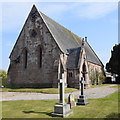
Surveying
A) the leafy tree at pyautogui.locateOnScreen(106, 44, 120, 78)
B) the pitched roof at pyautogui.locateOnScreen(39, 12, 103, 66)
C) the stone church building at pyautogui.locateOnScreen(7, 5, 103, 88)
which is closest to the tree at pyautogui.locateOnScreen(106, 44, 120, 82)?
the leafy tree at pyautogui.locateOnScreen(106, 44, 120, 78)

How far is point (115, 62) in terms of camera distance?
46594 millimetres

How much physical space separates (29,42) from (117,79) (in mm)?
30288

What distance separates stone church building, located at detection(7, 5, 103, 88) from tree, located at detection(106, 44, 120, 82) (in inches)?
720

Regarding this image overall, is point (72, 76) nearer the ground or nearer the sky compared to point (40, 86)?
nearer the sky

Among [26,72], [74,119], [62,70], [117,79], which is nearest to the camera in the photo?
[74,119]

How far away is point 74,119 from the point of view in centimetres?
823

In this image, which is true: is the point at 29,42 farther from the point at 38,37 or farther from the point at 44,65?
the point at 44,65

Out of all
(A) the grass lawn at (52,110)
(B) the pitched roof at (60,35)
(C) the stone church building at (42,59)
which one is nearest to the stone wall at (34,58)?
(C) the stone church building at (42,59)

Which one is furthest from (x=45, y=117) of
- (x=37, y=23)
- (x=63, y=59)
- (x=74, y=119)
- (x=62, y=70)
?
(x=37, y=23)

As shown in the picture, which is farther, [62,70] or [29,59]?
[29,59]

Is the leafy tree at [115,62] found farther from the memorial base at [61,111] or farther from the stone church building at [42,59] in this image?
the memorial base at [61,111]

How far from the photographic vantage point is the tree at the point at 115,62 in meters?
46.0

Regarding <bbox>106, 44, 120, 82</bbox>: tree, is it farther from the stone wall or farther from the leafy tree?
the stone wall

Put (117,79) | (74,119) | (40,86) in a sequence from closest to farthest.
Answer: (74,119), (40,86), (117,79)
